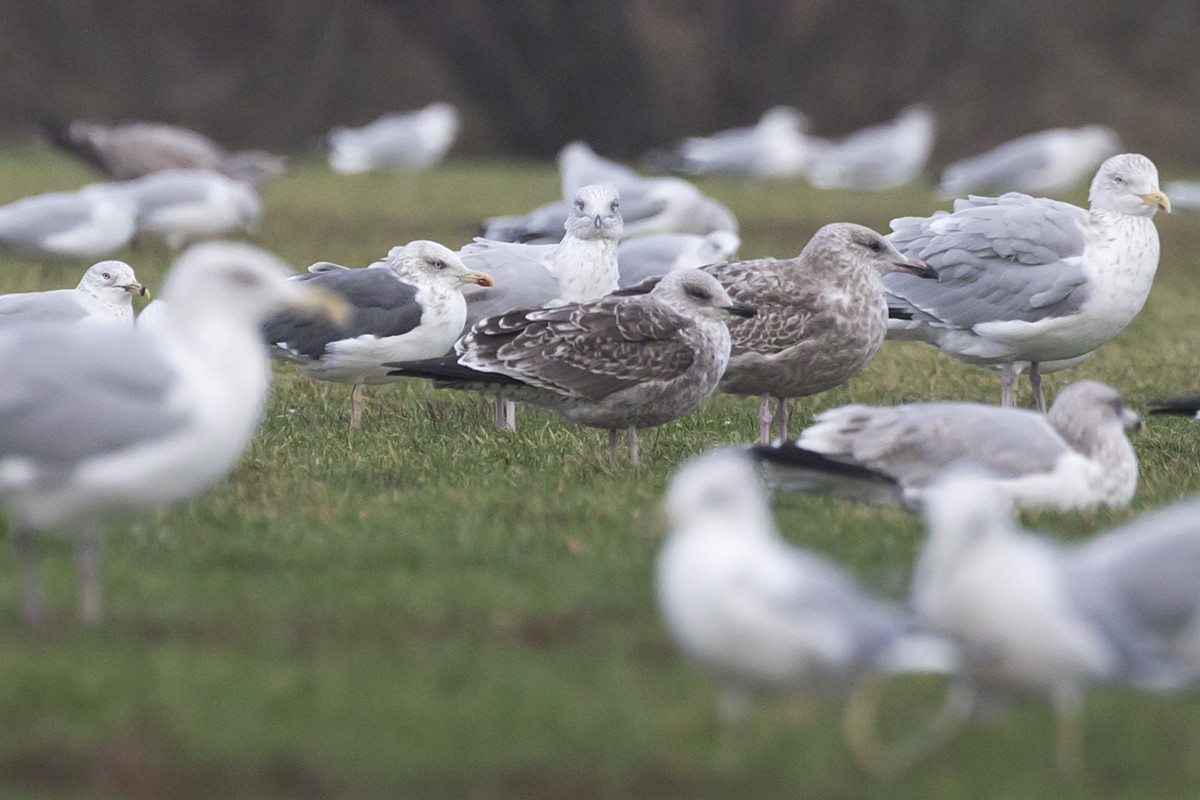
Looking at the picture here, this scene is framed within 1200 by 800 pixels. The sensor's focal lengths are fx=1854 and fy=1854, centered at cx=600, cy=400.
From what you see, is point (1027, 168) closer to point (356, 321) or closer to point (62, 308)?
point (356, 321)

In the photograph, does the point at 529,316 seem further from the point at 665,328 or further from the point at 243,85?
the point at 243,85

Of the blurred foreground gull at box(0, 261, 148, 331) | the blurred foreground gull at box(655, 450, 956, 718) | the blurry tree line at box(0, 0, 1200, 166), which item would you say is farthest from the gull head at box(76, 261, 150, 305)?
the blurry tree line at box(0, 0, 1200, 166)

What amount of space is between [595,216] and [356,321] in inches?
56.8

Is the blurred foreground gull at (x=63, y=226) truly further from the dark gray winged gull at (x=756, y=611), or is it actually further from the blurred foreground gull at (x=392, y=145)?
the blurred foreground gull at (x=392, y=145)

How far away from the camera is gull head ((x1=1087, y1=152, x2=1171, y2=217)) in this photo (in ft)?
27.9

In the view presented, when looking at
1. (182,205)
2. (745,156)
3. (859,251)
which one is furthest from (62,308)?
(745,156)

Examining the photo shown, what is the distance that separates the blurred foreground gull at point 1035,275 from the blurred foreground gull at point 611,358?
1470 mm

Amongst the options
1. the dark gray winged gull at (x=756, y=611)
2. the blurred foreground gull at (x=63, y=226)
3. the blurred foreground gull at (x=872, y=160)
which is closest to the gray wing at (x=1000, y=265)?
the dark gray winged gull at (x=756, y=611)

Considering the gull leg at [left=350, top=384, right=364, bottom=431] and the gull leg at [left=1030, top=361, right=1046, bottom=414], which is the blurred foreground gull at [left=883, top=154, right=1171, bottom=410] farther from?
the gull leg at [left=350, top=384, right=364, bottom=431]

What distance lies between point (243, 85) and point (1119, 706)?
29.9 meters

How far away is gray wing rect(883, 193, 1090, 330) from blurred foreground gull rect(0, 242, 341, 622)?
4.46 meters

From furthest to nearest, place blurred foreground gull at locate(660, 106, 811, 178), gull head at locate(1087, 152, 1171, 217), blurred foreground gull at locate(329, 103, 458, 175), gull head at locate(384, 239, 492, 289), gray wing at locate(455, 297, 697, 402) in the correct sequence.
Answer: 1. blurred foreground gull at locate(329, 103, 458, 175)
2. blurred foreground gull at locate(660, 106, 811, 178)
3. gull head at locate(1087, 152, 1171, 217)
4. gull head at locate(384, 239, 492, 289)
5. gray wing at locate(455, 297, 697, 402)

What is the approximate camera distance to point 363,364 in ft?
26.7

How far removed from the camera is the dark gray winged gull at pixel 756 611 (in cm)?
372
